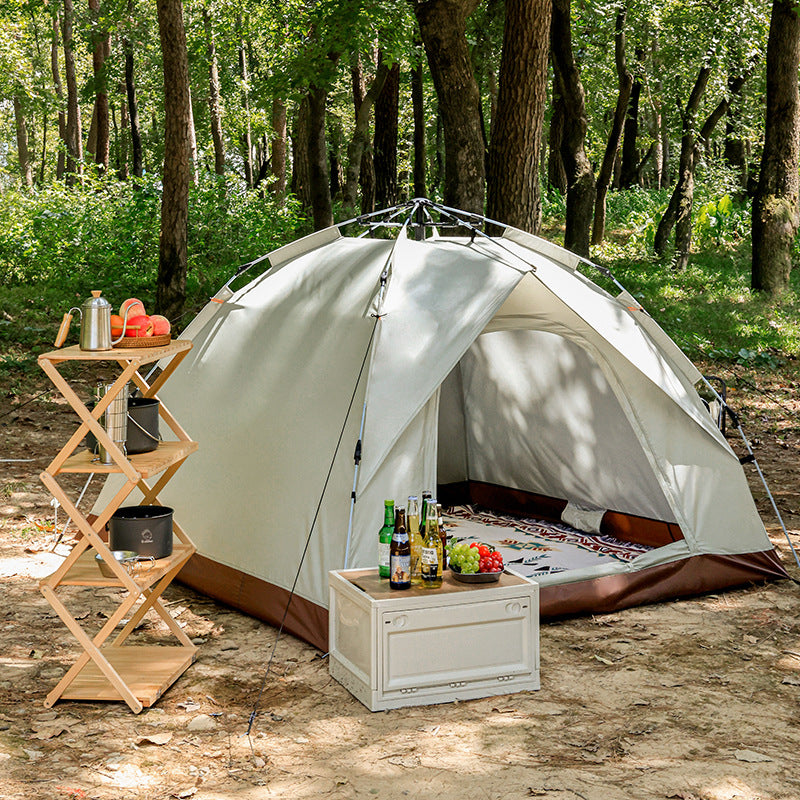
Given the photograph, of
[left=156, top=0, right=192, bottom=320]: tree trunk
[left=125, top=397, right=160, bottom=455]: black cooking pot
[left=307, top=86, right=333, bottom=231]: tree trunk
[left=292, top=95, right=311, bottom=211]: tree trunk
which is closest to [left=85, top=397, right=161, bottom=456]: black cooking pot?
[left=125, top=397, right=160, bottom=455]: black cooking pot

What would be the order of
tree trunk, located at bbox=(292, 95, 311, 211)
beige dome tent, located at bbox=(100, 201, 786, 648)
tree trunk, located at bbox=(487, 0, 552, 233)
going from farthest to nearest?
tree trunk, located at bbox=(292, 95, 311, 211)
tree trunk, located at bbox=(487, 0, 552, 233)
beige dome tent, located at bbox=(100, 201, 786, 648)

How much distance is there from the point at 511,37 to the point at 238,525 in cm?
511

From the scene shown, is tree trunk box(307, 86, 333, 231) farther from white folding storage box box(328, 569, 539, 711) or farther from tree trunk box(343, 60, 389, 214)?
white folding storage box box(328, 569, 539, 711)

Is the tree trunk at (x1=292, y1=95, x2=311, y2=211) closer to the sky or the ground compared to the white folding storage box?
closer to the sky

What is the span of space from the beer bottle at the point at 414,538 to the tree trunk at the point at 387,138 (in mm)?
10859

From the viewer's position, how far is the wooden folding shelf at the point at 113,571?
149 inches

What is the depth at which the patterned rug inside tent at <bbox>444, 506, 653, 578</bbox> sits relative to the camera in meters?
5.71

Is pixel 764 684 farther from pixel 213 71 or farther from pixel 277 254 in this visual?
pixel 213 71

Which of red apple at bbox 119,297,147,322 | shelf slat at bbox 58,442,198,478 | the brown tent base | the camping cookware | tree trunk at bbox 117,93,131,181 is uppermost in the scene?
tree trunk at bbox 117,93,131,181

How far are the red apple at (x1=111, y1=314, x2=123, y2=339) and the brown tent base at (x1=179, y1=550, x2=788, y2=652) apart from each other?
1.51 metres

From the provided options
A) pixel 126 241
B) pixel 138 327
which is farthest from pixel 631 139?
pixel 138 327

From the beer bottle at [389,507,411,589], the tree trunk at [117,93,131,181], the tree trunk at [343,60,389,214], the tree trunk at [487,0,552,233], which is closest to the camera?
the beer bottle at [389,507,411,589]

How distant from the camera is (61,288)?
471 inches

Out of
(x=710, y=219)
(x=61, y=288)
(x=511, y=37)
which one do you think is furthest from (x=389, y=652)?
(x=710, y=219)
